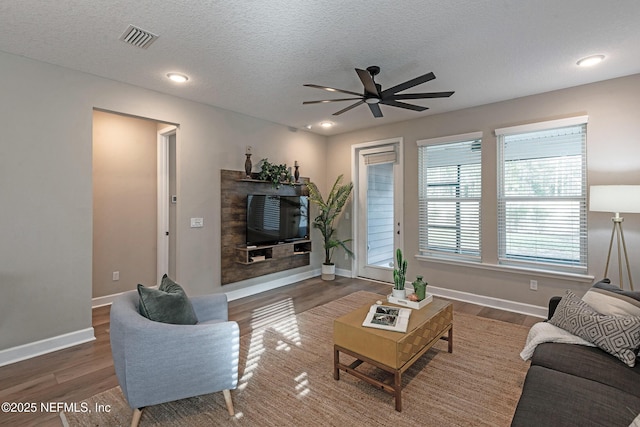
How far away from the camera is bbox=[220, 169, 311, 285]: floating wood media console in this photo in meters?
4.37

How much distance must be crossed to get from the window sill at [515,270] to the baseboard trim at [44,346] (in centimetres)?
435

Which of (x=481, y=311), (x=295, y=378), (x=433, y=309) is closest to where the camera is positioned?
(x=295, y=378)

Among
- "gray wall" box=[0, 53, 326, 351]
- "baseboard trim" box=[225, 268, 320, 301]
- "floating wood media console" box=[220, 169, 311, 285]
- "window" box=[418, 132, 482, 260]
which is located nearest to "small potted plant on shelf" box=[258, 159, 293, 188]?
"floating wood media console" box=[220, 169, 311, 285]

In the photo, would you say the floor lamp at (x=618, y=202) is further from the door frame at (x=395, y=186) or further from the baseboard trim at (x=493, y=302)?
the door frame at (x=395, y=186)

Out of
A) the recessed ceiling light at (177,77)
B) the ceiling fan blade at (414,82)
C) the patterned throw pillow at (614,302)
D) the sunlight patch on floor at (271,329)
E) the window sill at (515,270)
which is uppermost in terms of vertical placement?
the recessed ceiling light at (177,77)

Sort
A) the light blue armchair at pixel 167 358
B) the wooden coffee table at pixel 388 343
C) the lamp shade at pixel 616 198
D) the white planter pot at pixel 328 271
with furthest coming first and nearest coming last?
the white planter pot at pixel 328 271
the lamp shade at pixel 616 198
the wooden coffee table at pixel 388 343
the light blue armchair at pixel 167 358

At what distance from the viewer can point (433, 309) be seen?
102 inches

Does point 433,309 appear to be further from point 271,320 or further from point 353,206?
point 353,206

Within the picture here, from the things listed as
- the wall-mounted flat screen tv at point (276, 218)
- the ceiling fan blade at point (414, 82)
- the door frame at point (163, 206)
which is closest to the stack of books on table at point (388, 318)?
the ceiling fan blade at point (414, 82)

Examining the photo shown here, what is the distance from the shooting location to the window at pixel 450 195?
4.31m

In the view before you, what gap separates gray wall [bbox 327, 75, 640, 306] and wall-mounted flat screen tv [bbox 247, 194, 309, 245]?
5.75 ft

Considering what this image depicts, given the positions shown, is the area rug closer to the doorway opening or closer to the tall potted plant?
the doorway opening

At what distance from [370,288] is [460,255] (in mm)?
1480

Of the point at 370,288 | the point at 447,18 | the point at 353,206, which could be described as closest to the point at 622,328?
the point at 447,18
